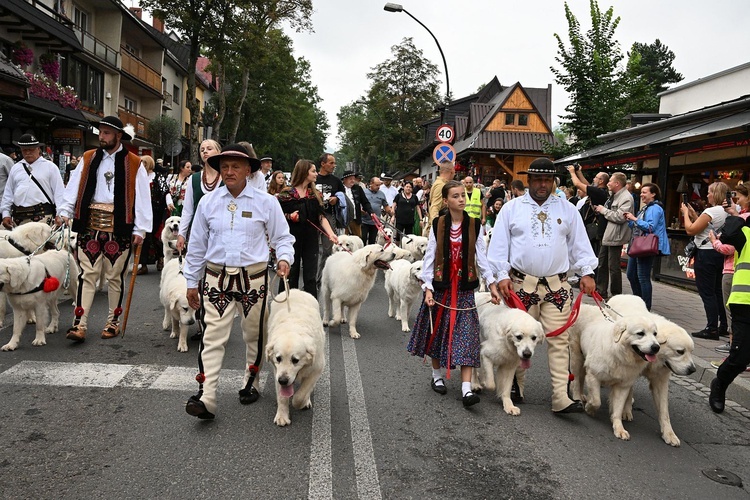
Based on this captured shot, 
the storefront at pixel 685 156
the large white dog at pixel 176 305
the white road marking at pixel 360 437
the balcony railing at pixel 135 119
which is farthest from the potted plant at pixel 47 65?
the white road marking at pixel 360 437

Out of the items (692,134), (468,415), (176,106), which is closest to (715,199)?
(692,134)

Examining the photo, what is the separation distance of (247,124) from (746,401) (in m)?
53.9

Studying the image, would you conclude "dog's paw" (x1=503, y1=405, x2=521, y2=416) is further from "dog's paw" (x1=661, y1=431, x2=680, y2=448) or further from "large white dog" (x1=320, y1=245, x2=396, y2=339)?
"large white dog" (x1=320, y1=245, x2=396, y2=339)

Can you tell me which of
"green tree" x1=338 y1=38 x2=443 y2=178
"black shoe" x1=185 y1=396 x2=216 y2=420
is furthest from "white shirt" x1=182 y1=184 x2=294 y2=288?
"green tree" x1=338 y1=38 x2=443 y2=178

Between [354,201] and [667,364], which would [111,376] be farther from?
[354,201]

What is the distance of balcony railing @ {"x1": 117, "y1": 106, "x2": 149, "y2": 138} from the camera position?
3318 cm

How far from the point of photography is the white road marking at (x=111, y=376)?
506cm

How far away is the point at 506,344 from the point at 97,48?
31089 mm

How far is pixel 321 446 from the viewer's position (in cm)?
404

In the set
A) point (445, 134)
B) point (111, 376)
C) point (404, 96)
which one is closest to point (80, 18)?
point (445, 134)

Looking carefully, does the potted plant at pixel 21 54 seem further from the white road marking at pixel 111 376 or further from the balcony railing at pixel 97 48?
the white road marking at pixel 111 376

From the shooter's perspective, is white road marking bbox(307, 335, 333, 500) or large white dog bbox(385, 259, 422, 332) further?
large white dog bbox(385, 259, 422, 332)

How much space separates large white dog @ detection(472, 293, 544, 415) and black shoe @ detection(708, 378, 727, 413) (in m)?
1.86

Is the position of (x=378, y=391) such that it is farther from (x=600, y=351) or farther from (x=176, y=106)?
(x=176, y=106)
